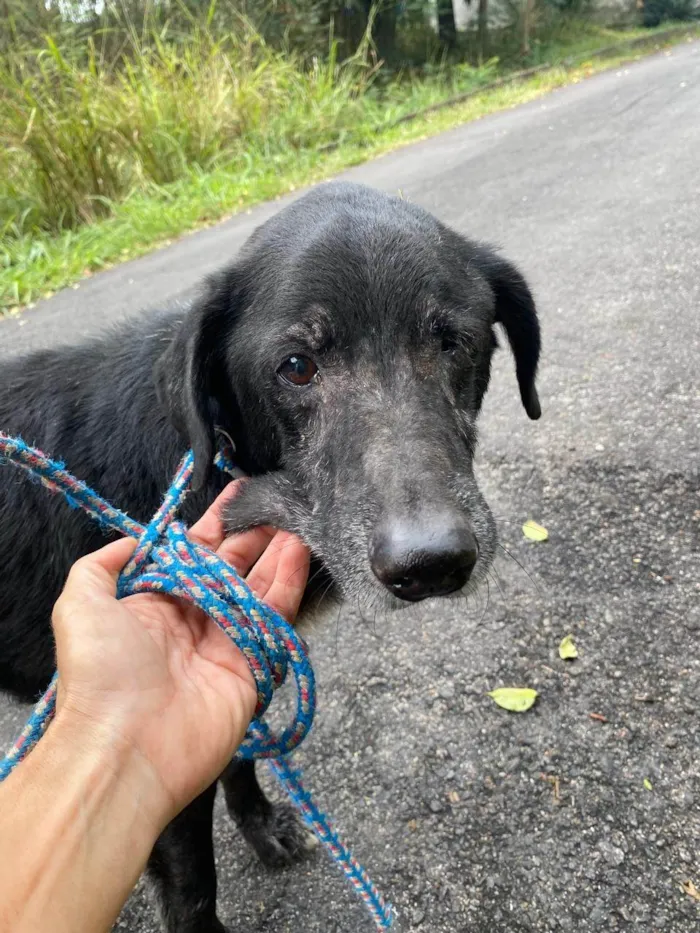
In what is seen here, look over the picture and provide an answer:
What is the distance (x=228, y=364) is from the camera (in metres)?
2.04

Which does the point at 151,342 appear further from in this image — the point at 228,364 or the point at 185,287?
the point at 185,287

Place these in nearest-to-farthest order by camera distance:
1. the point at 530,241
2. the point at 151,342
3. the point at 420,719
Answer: the point at 151,342 → the point at 420,719 → the point at 530,241

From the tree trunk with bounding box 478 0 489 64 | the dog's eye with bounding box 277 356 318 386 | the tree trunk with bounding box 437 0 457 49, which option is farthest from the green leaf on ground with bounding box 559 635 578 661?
the tree trunk with bounding box 478 0 489 64

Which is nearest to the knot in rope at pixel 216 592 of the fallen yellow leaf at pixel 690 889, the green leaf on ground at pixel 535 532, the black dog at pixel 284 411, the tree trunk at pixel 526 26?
the black dog at pixel 284 411

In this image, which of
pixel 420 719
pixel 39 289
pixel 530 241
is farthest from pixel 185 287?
pixel 420 719

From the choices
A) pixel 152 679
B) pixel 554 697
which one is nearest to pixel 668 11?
pixel 554 697

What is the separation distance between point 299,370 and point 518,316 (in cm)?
98

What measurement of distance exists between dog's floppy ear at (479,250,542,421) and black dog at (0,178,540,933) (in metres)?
0.02

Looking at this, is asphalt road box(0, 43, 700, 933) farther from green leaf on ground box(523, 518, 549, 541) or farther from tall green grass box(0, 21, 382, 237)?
tall green grass box(0, 21, 382, 237)

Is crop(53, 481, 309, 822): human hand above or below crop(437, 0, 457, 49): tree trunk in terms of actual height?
below

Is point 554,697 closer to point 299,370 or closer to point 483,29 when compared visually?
point 299,370

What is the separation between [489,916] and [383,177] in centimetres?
817

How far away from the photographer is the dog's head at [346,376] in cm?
159

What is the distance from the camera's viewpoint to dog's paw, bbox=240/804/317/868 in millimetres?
2082
